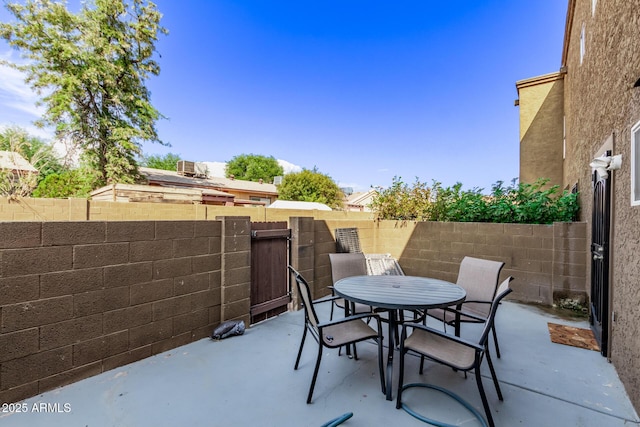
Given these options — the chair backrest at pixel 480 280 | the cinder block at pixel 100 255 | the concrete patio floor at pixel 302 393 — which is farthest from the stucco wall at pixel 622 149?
the cinder block at pixel 100 255

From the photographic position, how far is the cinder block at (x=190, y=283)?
115 inches

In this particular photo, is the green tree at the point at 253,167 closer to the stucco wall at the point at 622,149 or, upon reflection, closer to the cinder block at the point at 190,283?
the cinder block at the point at 190,283

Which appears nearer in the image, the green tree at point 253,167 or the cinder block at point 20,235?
the cinder block at point 20,235

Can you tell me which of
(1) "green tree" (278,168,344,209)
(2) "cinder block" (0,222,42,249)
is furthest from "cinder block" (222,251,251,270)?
(1) "green tree" (278,168,344,209)

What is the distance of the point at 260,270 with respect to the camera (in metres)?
3.78

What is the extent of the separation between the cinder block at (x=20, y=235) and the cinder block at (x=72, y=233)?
0.04 meters

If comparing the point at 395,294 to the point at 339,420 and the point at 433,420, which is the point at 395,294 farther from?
the point at 339,420

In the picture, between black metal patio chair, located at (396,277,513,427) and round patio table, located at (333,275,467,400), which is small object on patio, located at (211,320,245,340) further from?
black metal patio chair, located at (396,277,513,427)

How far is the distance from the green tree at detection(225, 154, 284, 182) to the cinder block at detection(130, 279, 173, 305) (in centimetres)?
3032

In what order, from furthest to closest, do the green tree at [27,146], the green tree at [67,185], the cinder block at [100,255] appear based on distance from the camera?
1. the green tree at [67,185]
2. the green tree at [27,146]
3. the cinder block at [100,255]

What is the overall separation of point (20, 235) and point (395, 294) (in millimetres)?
2901

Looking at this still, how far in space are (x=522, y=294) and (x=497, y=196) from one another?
1.78 meters

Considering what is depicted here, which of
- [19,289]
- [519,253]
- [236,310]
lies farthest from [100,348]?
[519,253]

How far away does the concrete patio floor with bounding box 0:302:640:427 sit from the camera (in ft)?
6.17
